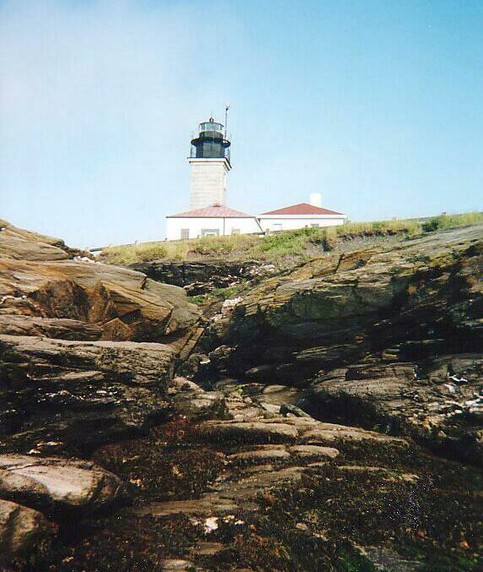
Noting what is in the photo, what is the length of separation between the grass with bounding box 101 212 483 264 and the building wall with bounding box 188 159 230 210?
24.9 m

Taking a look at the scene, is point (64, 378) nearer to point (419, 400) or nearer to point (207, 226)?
point (419, 400)

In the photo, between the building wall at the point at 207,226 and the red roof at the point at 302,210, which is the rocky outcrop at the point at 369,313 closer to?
the building wall at the point at 207,226

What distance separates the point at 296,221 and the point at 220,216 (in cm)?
782

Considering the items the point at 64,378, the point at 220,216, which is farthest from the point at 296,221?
the point at 64,378

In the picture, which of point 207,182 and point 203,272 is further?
point 207,182

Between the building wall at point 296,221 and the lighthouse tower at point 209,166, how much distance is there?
11079 mm

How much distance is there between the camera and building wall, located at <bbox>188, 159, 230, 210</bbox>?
62031mm

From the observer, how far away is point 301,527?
729 cm

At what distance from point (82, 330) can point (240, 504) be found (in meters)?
6.98

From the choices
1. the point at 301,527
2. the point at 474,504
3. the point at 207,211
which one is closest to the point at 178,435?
the point at 301,527

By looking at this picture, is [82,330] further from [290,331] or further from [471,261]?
[471,261]

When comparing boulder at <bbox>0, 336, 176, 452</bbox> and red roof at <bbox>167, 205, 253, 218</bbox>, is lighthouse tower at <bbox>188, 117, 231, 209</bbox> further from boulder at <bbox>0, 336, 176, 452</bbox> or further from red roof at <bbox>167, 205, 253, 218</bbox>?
boulder at <bbox>0, 336, 176, 452</bbox>

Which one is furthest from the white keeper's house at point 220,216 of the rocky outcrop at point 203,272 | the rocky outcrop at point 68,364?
the rocky outcrop at point 68,364

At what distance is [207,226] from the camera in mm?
49062
